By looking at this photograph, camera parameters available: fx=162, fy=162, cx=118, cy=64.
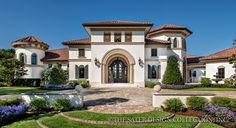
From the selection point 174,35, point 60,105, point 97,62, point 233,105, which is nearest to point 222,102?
point 233,105

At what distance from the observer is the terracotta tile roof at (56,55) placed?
28422mm

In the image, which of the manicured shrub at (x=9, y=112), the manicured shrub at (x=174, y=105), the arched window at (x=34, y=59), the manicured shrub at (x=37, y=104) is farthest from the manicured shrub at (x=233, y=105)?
the arched window at (x=34, y=59)

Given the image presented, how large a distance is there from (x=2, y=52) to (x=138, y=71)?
1654 cm

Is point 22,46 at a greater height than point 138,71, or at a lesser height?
greater

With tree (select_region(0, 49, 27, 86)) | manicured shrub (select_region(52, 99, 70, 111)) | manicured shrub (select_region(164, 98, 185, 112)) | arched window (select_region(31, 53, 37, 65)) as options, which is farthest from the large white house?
manicured shrub (select_region(52, 99, 70, 111))

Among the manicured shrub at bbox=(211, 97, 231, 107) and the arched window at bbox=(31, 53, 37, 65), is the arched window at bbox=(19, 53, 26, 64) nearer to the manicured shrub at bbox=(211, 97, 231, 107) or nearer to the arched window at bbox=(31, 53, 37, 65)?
the arched window at bbox=(31, 53, 37, 65)

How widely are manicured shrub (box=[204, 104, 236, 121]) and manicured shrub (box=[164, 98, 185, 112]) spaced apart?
144 centimetres

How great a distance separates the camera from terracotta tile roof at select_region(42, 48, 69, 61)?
93.2 ft

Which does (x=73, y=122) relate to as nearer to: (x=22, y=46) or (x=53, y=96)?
(x=53, y=96)

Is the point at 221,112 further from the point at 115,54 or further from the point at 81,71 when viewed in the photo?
the point at 81,71

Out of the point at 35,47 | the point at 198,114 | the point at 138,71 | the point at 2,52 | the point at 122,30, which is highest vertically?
the point at 122,30

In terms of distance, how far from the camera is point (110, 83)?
23688 millimetres

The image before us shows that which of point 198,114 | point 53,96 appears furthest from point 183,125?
point 53,96

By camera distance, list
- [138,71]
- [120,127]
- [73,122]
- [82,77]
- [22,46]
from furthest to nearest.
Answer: [22,46]
[82,77]
[138,71]
[73,122]
[120,127]
